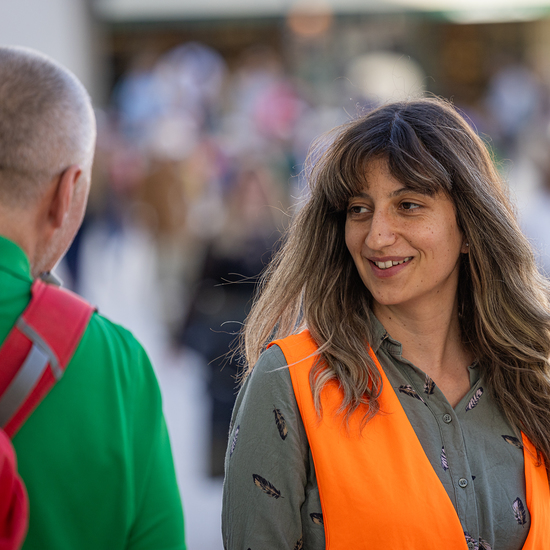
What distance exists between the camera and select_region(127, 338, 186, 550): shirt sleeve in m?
1.50

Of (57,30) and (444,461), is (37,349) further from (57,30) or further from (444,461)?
(57,30)

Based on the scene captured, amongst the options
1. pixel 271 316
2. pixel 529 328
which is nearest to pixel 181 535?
pixel 271 316

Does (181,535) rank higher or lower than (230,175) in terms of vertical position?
lower

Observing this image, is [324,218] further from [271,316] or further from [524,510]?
[524,510]

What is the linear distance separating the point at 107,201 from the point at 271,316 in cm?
742

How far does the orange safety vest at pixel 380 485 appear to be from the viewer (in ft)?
5.80

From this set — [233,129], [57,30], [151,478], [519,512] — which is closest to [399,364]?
[519,512]

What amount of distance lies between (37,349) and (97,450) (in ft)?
0.79

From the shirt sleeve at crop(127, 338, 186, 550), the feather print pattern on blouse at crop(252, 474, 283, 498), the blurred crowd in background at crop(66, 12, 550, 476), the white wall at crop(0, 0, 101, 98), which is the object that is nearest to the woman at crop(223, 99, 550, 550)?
the feather print pattern on blouse at crop(252, 474, 283, 498)

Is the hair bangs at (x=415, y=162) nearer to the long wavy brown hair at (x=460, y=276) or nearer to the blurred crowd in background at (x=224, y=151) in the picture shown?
the long wavy brown hair at (x=460, y=276)

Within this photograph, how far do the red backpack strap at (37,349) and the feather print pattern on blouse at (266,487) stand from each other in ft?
2.17

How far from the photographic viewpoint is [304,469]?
184cm

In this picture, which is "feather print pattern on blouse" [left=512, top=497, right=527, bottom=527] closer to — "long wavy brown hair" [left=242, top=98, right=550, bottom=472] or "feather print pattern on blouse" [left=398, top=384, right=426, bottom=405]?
"long wavy brown hair" [left=242, top=98, right=550, bottom=472]

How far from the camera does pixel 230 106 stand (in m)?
12.9
